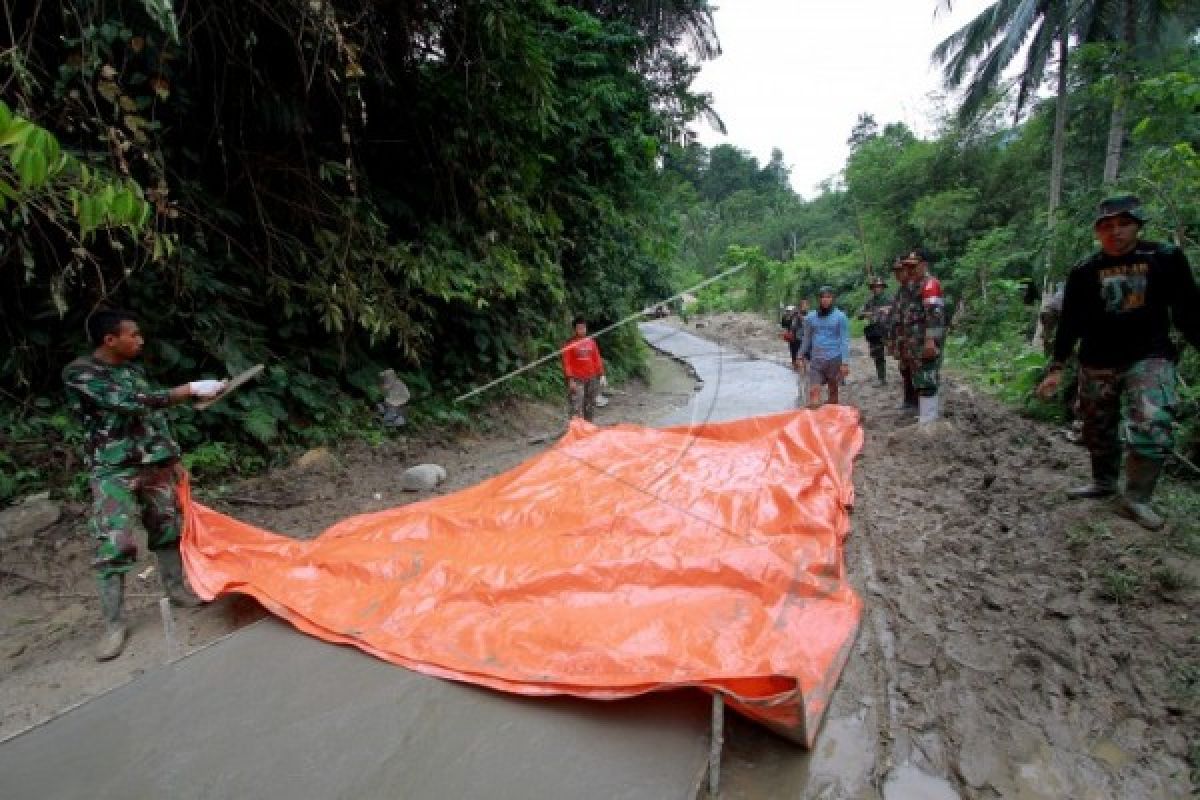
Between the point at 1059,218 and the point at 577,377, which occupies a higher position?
the point at 1059,218

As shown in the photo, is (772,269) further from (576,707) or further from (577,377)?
(576,707)

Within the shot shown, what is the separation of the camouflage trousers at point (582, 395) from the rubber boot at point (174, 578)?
393cm

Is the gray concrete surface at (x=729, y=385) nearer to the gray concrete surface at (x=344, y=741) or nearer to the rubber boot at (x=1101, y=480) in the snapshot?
the rubber boot at (x=1101, y=480)

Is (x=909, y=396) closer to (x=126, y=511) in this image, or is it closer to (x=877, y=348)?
(x=877, y=348)

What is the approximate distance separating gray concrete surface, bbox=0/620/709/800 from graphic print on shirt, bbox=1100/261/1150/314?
7.94 feet

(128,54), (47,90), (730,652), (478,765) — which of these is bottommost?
(478,765)

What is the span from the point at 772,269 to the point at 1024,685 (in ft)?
65.3

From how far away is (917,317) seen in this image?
449 cm

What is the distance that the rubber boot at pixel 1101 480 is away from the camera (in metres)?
2.64

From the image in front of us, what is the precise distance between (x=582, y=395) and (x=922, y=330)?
3235mm

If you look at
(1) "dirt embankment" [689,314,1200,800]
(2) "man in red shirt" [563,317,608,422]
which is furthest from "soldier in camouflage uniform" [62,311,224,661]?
(2) "man in red shirt" [563,317,608,422]

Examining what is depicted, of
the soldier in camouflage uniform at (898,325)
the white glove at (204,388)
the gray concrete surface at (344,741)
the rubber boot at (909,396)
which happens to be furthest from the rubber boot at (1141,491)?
the white glove at (204,388)

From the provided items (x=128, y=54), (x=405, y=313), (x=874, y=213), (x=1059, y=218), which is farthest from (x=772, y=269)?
(x=128, y=54)

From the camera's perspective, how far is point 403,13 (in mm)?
4016
